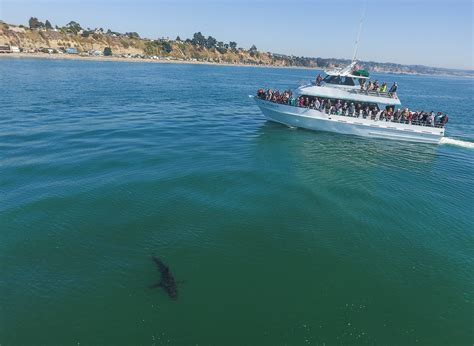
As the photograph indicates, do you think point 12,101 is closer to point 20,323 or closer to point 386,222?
point 20,323

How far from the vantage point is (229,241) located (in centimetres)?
1532

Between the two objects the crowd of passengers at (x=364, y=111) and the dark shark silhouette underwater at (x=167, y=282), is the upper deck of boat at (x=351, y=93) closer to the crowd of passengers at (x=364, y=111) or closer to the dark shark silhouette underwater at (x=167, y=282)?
the crowd of passengers at (x=364, y=111)

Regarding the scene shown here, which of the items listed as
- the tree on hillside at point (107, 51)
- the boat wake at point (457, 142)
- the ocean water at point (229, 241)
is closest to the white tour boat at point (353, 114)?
the boat wake at point (457, 142)

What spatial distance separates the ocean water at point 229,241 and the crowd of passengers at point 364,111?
463 centimetres

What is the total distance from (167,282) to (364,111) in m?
29.8

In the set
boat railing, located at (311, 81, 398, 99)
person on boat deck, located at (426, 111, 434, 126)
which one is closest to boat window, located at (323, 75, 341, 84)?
boat railing, located at (311, 81, 398, 99)

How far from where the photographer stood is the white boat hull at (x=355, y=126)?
3300 cm

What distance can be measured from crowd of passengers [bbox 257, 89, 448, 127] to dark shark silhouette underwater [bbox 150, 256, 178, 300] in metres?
25.9

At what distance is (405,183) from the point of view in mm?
23312

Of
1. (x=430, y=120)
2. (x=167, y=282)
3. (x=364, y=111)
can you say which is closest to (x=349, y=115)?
(x=364, y=111)

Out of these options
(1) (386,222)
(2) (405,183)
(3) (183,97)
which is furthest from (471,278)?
(3) (183,97)

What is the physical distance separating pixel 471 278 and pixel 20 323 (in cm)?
1820

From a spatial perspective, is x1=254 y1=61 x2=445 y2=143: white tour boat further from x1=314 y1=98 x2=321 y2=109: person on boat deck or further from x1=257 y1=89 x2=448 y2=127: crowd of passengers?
x1=314 y1=98 x2=321 y2=109: person on boat deck

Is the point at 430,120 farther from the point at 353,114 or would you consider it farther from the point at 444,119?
the point at 353,114
